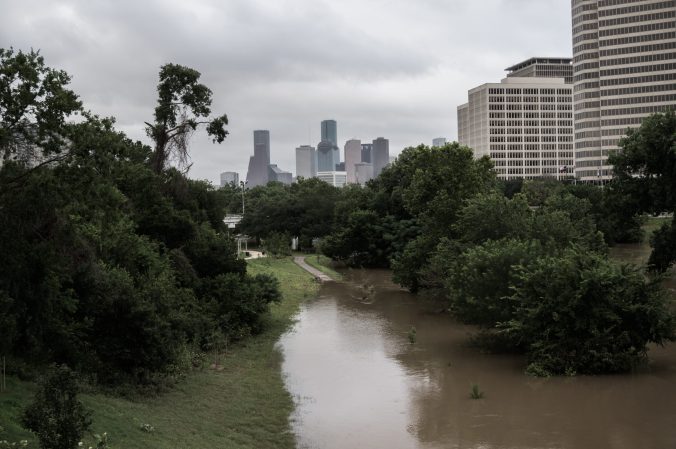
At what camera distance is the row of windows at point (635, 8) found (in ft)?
434

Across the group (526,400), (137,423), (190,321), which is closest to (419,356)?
(526,400)

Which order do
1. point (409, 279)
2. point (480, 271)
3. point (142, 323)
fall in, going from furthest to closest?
point (409, 279), point (480, 271), point (142, 323)

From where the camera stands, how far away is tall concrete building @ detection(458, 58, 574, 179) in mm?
184500

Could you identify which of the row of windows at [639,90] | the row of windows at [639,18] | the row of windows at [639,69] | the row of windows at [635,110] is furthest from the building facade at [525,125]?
the row of windows at [639,18]

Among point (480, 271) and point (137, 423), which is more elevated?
point (480, 271)

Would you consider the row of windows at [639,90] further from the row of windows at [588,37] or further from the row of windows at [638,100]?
the row of windows at [588,37]

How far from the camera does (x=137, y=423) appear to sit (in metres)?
16.4

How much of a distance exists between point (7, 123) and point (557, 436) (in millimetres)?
15321

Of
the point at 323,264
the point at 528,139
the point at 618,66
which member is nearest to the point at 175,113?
the point at 323,264

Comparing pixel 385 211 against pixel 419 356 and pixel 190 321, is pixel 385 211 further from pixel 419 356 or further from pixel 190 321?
pixel 190 321

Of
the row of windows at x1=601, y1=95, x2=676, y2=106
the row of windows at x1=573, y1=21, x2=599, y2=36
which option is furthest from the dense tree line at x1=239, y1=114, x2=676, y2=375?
the row of windows at x1=573, y1=21, x2=599, y2=36

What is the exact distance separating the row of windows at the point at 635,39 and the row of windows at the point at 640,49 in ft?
3.19

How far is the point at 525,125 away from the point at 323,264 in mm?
130273

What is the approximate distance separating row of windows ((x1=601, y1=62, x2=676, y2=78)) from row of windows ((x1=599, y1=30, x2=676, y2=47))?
4.72 m
